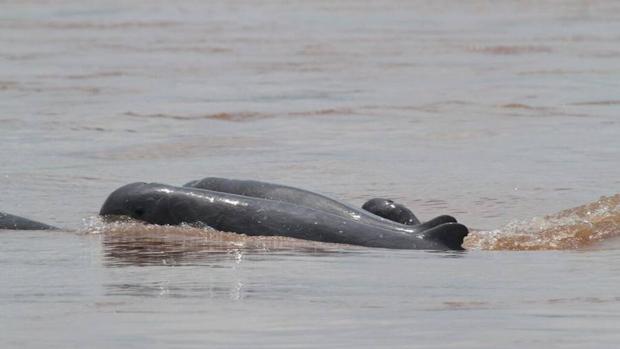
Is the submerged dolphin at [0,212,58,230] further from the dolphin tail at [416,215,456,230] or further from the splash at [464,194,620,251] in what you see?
the splash at [464,194,620,251]

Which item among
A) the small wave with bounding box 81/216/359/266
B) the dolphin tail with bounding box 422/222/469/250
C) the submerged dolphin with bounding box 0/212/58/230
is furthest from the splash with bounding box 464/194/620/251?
the submerged dolphin with bounding box 0/212/58/230

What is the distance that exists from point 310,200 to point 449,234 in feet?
4.44

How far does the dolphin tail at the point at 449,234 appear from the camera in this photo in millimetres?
10391

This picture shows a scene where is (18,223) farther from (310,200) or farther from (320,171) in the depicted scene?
(320,171)

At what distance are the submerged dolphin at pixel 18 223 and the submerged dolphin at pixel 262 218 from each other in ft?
1.38

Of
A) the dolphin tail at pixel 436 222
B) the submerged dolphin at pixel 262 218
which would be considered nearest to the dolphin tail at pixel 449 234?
the submerged dolphin at pixel 262 218

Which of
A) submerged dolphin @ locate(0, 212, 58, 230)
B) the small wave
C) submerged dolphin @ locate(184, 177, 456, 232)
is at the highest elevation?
submerged dolphin @ locate(184, 177, 456, 232)

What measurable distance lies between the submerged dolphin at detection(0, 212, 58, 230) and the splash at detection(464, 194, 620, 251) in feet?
8.73

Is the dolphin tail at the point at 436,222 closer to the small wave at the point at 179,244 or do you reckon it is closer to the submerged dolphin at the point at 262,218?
the submerged dolphin at the point at 262,218

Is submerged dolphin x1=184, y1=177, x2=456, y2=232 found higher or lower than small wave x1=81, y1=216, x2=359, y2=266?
higher

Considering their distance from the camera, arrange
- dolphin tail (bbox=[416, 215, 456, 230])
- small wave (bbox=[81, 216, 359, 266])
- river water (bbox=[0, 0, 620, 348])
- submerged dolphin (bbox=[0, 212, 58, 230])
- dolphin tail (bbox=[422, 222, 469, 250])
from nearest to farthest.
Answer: river water (bbox=[0, 0, 620, 348])
small wave (bbox=[81, 216, 359, 266])
dolphin tail (bbox=[422, 222, 469, 250])
dolphin tail (bbox=[416, 215, 456, 230])
submerged dolphin (bbox=[0, 212, 58, 230])

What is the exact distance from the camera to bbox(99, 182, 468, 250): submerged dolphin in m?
10.5

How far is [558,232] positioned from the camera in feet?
36.9

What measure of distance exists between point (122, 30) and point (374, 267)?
26.6 m
